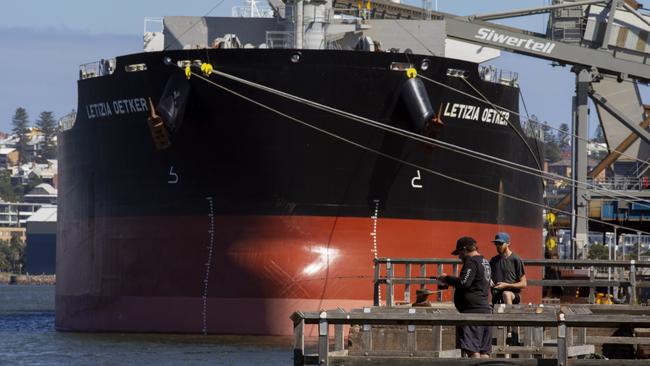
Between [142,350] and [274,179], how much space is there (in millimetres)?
4129

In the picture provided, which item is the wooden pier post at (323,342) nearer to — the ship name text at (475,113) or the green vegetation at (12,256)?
the ship name text at (475,113)

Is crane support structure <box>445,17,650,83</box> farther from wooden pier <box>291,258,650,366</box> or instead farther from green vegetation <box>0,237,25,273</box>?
green vegetation <box>0,237,25,273</box>

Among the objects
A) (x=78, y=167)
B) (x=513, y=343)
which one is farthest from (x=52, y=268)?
(x=513, y=343)

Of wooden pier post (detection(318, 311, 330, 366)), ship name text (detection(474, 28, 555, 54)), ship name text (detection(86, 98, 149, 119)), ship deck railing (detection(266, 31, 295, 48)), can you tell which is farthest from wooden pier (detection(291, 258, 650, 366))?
ship name text (detection(474, 28, 555, 54))

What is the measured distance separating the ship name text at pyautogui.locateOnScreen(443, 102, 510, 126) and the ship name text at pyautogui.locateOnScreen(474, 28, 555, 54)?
4968 millimetres

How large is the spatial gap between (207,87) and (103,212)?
12.2 ft

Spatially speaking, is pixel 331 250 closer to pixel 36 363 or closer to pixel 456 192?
pixel 456 192

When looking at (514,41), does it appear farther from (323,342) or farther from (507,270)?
(323,342)

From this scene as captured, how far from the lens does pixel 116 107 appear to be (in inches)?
1084

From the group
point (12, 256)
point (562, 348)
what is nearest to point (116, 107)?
point (562, 348)

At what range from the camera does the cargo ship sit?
25.0 metres

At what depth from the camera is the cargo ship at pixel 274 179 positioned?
25.0 m

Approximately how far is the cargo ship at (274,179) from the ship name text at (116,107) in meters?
0.04

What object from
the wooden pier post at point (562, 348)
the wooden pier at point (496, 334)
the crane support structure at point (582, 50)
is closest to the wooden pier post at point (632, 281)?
the wooden pier at point (496, 334)
